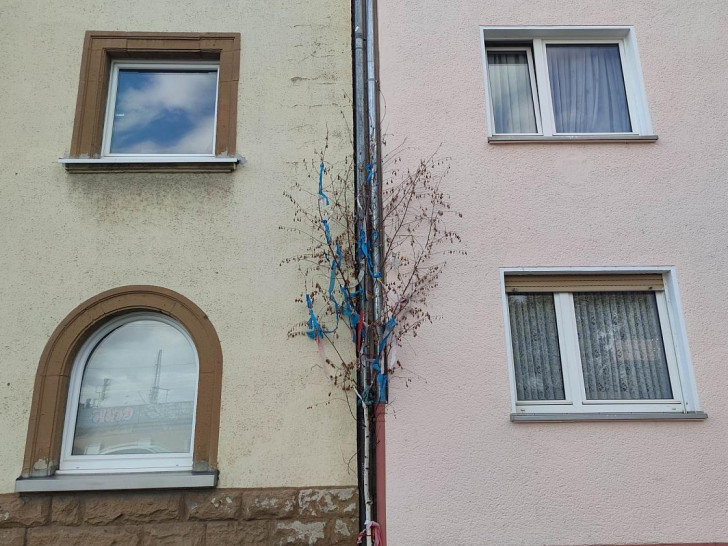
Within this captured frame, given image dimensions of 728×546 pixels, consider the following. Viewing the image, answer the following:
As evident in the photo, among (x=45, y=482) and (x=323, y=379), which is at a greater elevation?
(x=323, y=379)

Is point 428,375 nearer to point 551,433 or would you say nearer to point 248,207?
point 551,433

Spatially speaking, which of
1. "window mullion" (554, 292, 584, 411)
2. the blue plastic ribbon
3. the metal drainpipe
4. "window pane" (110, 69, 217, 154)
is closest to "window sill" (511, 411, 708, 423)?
"window mullion" (554, 292, 584, 411)

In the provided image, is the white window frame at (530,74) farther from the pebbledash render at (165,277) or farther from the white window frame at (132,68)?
the white window frame at (132,68)

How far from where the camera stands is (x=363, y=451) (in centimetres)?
472

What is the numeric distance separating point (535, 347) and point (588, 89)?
250 cm

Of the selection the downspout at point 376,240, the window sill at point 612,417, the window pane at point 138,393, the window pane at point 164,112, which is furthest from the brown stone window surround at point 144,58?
the window sill at point 612,417

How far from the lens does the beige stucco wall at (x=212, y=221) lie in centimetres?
477

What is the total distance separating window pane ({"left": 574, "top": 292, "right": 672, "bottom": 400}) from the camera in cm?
495

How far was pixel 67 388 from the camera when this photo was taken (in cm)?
493

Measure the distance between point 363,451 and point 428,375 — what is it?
75cm

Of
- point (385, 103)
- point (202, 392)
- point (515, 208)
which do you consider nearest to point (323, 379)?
point (202, 392)

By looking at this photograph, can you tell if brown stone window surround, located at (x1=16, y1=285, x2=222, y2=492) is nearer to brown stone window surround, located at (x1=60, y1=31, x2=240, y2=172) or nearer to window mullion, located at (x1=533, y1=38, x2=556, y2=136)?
brown stone window surround, located at (x1=60, y1=31, x2=240, y2=172)

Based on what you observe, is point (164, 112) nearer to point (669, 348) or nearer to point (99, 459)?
point (99, 459)

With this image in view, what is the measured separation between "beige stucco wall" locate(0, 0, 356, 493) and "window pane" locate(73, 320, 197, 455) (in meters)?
0.39
